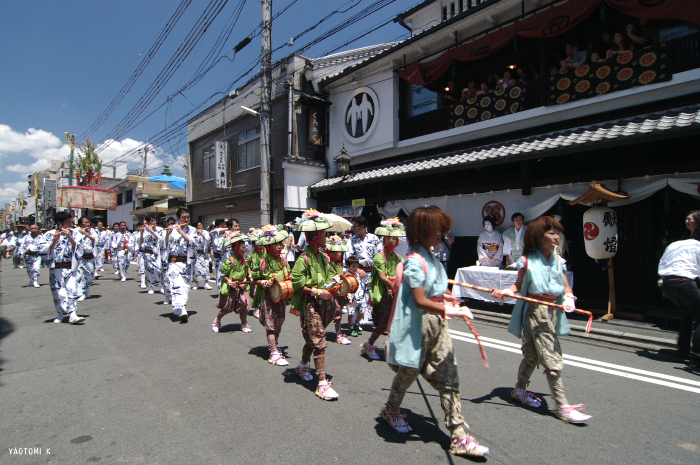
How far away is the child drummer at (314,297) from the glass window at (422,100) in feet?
31.4

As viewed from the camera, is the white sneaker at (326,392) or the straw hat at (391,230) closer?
the white sneaker at (326,392)

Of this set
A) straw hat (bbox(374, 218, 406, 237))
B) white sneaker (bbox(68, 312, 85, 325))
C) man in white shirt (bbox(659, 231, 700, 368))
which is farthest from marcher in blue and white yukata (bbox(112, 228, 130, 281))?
man in white shirt (bbox(659, 231, 700, 368))

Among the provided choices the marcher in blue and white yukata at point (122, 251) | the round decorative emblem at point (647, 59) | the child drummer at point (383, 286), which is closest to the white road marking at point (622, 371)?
the child drummer at point (383, 286)

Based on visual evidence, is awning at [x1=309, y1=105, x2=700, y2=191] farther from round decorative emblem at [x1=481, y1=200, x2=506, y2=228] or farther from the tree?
the tree

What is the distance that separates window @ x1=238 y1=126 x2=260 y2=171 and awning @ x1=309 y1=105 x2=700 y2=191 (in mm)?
7521

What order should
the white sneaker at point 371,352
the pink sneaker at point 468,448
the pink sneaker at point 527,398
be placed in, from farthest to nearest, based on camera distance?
the white sneaker at point 371,352, the pink sneaker at point 527,398, the pink sneaker at point 468,448

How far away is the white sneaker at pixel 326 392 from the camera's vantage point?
12.5 ft

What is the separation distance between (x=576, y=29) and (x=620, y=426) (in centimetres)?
945

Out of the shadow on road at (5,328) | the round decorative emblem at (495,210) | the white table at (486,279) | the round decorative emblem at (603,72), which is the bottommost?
the shadow on road at (5,328)

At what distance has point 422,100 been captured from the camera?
1278cm

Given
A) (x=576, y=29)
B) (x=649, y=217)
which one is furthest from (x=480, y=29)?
(x=649, y=217)

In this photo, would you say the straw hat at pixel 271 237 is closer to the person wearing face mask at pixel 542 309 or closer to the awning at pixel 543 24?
the person wearing face mask at pixel 542 309

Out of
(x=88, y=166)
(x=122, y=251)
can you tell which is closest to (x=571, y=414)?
(x=122, y=251)

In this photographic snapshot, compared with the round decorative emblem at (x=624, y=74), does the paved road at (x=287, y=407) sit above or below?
below
